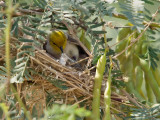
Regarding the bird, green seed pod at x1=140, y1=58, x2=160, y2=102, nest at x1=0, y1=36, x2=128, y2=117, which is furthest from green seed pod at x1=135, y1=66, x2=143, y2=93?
the bird

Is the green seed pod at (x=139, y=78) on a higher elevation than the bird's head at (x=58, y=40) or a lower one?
lower

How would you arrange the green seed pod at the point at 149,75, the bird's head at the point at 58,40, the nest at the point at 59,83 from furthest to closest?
the bird's head at the point at 58,40 < the green seed pod at the point at 149,75 < the nest at the point at 59,83

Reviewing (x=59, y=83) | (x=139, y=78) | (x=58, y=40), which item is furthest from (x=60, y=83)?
(x=58, y=40)

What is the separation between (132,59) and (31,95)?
2.31ft

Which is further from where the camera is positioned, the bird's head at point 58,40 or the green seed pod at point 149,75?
the bird's head at point 58,40

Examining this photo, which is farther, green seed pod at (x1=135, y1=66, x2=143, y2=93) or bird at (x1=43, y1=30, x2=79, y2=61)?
bird at (x1=43, y1=30, x2=79, y2=61)

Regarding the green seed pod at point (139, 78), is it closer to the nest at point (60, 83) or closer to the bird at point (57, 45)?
the nest at point (60, 83)

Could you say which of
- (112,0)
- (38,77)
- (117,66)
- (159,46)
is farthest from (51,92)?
(159,46)

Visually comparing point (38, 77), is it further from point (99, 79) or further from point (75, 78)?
point (99, 79)

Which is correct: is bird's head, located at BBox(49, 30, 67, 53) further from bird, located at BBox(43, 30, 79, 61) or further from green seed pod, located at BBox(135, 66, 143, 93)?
green seed pod, located at BBox(135, 66, 143, 93)

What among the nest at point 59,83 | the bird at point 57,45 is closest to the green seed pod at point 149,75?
the nest at point 59,83

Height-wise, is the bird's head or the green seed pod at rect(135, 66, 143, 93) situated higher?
the bird's head

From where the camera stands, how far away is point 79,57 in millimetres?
2246

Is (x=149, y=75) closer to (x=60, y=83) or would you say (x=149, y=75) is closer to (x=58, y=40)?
(x=60, y=83)
